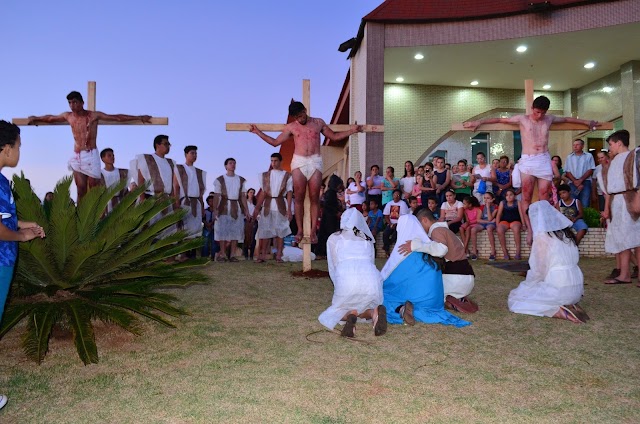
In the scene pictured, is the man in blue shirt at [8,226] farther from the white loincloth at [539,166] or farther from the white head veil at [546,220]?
the white loincloth at [539,166]

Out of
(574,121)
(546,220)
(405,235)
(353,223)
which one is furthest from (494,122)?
(353,223)

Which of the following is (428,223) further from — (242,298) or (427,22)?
(427,22)

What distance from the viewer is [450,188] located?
11734 millimetres

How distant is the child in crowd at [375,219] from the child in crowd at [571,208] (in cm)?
349

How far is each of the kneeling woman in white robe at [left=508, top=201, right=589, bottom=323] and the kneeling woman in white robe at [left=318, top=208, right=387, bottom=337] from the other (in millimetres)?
1598

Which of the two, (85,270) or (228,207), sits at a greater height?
(228,207)

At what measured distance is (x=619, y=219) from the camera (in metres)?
6.86

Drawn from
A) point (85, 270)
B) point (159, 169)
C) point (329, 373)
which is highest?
point (159, 169)

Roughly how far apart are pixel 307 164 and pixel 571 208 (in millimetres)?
5394

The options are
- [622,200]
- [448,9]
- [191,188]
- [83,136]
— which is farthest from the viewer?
[448,9]

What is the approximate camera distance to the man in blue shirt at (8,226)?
2.84 meters

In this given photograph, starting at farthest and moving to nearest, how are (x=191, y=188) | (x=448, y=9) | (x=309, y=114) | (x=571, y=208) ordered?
1. (x=448, y=9)
2. (x=571, y=208)
3. (x=191, y=188)
4. (x=309, y=114)

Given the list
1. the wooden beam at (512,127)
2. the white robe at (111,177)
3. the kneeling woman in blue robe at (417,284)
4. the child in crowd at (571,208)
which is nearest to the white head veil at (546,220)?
the kneeling woman in blue robe at (417,284)

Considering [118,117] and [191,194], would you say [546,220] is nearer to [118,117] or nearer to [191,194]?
[118,117]
